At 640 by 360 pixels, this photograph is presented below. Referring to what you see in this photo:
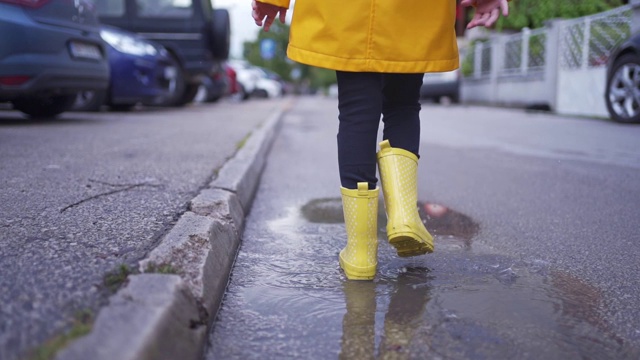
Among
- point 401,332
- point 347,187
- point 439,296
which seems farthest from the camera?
point 347,187

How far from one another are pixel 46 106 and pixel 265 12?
17.8 feet

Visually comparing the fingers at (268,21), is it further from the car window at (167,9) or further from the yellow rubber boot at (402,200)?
the car window at (167,9)

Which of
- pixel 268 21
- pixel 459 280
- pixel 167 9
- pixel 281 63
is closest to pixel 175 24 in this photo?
pixel 167 9

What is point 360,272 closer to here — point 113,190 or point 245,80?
point 113,190

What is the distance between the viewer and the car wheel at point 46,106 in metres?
6.66

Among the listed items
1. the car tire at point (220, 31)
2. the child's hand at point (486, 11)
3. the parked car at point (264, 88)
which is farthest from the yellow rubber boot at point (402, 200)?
the parked car at point (264, 88)

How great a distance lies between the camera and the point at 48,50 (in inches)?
217

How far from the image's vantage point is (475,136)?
7426 mm

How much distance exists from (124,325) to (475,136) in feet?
21.5

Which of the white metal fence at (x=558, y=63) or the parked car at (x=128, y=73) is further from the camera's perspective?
the white metal fence at (x=558, y=63)

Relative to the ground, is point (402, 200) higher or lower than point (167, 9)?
lower

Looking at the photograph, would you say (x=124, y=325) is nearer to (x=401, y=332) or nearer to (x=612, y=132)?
(x=401, y=332)

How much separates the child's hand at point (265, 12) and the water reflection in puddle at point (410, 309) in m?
0.88

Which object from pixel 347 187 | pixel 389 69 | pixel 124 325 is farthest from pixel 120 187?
pixel 124 325
